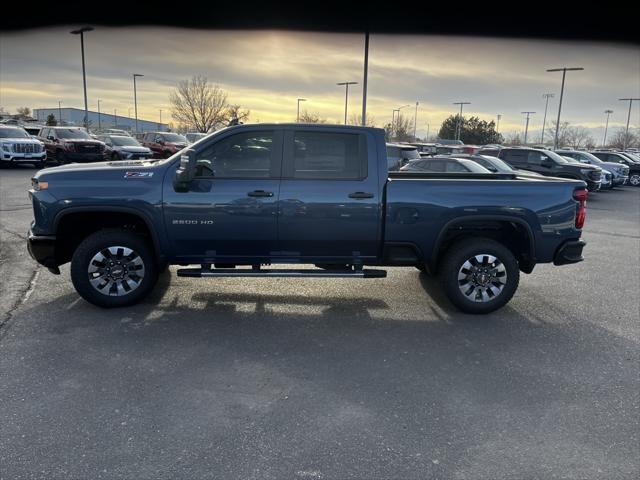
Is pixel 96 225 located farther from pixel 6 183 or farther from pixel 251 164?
pixel 6 183

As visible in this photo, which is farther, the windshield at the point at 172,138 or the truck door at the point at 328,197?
the windshield at the point at 172,138

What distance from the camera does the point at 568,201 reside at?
5.36 meters

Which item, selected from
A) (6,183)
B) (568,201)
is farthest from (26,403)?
(6,183)

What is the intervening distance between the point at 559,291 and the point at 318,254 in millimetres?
3326

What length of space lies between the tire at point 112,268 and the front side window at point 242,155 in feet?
3.80

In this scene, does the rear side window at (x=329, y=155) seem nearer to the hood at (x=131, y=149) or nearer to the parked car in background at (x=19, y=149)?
the hood at (x=131, y=149)

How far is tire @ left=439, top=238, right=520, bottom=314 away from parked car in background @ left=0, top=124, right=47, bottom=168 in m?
22.1

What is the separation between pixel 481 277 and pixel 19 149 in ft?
73.9

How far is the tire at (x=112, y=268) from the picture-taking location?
17.0 feet

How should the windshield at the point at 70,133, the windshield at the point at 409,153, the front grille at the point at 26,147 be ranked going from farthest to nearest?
the windshield at the point at 70,133 → the front grille at the point at 26,147 → the windshield at the point at 409,153

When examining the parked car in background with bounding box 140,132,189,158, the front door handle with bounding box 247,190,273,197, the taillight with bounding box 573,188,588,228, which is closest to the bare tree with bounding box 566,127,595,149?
the parked car in background with bounding box 140,132,189,158

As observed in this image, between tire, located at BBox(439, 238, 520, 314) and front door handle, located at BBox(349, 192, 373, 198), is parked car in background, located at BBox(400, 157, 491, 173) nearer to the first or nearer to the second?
tire, located at BBox(439, 238, 520, 314)

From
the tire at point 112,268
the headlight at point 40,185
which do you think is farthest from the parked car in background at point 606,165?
the headlight at point 40,185

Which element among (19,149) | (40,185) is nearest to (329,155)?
(40,185)
